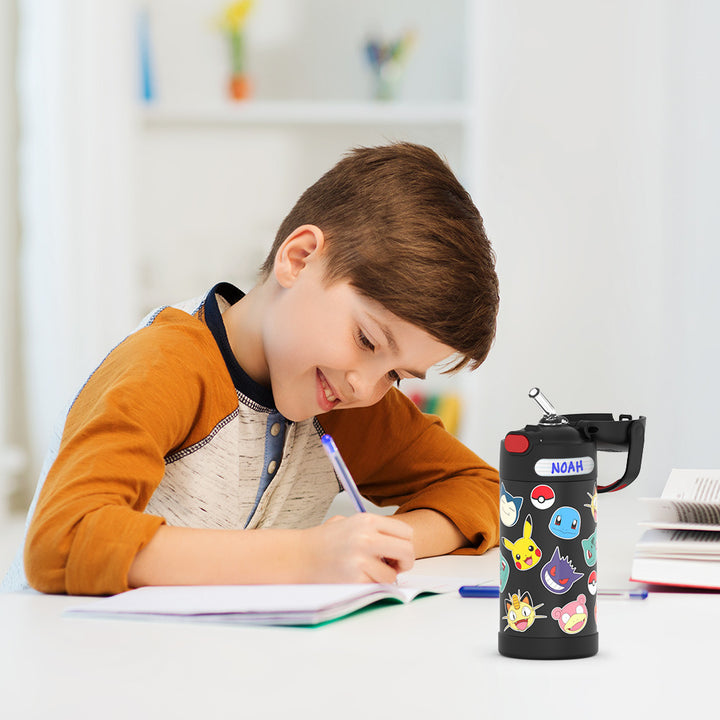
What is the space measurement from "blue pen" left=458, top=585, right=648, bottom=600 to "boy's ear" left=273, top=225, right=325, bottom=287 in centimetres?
41

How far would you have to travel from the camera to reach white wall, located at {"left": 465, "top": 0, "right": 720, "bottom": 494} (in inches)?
99.0

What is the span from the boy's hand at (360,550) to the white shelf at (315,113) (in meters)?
2.00

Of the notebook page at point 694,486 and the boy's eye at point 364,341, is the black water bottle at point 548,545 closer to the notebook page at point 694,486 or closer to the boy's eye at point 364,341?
the notebook page at point 694,486

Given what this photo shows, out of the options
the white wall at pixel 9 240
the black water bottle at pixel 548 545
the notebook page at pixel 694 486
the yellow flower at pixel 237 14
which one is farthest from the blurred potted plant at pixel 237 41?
the black water bottle at pixel 548 545

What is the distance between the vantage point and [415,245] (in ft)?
3.25

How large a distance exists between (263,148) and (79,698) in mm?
2418

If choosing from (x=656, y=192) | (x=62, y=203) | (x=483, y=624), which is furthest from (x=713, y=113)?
(x=483, y=624)

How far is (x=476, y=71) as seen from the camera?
253 cm

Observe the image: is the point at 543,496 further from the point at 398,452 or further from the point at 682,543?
the point at 398,452

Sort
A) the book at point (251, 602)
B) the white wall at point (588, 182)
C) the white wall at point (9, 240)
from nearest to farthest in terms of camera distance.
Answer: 1. the book at point (251, 602)
2. the white wall at point (9, 240)
3. the white wall at point (588, 182)

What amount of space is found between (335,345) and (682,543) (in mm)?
374

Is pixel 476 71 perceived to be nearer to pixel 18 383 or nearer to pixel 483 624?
pixel 18 383

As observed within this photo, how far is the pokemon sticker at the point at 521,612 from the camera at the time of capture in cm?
57

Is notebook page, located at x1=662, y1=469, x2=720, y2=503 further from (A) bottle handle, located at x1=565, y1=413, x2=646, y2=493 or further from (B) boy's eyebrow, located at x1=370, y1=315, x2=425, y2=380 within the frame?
(B) boy's eyebrow, located at x1=370, y1=315, x2=425, y2=380
